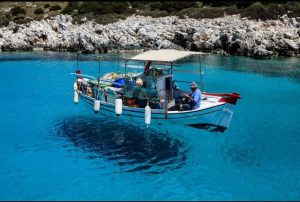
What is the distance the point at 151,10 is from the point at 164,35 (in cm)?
1828

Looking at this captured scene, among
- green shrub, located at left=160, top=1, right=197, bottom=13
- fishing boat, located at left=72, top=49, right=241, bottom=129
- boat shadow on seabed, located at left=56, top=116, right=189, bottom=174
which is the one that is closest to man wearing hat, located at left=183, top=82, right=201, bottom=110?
fishing boat, located at left=72, top=49, right=241, bottom=129

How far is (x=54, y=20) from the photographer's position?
80250 mm

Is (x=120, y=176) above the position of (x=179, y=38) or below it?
below

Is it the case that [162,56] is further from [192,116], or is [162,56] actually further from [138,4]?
[138,4]

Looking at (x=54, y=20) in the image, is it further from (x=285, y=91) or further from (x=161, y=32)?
(x=285, y=91)

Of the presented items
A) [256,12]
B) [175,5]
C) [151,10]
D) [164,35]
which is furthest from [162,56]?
[151,10]

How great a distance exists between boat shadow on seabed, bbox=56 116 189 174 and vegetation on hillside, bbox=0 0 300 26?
53473 mm

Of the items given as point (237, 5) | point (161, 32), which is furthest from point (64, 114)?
point (237, 5)

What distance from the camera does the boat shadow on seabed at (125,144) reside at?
20.1 m

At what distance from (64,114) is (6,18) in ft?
220

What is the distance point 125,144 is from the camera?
2273 cm

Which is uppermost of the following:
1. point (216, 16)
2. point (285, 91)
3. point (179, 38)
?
point (216, 16)

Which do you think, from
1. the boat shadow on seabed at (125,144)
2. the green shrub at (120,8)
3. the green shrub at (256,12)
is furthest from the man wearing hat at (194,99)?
the green shrub at (120,8)

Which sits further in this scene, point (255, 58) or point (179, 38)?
point (179, 38)
